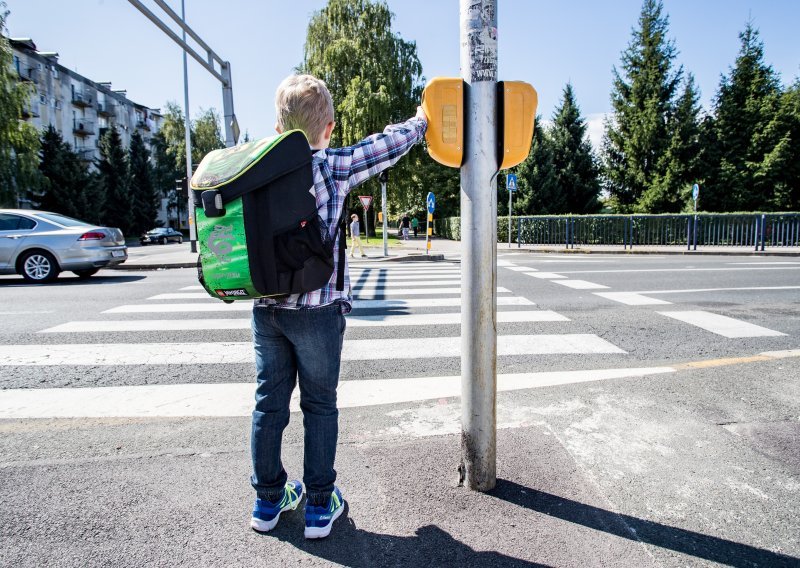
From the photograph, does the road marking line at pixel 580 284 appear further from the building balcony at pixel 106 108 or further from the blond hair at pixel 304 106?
the building balcony at pixel 106 108

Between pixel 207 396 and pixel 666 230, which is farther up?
pixel 666 230

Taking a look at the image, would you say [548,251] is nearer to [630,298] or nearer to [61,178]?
[630,298]

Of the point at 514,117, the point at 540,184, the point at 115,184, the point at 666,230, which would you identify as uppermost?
the point at 115,184

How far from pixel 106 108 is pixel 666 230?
225ft

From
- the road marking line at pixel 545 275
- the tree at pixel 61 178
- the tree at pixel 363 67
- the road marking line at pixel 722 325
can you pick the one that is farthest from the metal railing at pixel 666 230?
the tree at pixel 61 178

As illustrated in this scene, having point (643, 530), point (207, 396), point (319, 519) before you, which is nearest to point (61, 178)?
point (207, 396)

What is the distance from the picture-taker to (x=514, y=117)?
2250 mm

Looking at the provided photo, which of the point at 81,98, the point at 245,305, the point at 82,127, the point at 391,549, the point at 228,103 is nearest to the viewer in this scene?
the point at 391,549

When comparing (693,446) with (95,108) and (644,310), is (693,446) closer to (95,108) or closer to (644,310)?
(644,310)

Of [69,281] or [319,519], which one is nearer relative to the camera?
[319,519]

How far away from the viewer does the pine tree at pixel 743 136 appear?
31281 millimetres

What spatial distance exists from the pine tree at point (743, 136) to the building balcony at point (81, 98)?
62918 mm

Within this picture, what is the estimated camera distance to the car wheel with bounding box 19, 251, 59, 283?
11.2m

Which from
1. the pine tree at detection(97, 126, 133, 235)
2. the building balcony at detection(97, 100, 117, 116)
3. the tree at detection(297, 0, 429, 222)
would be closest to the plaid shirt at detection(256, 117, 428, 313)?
the tree at detection(297, 0, 429, 222)
